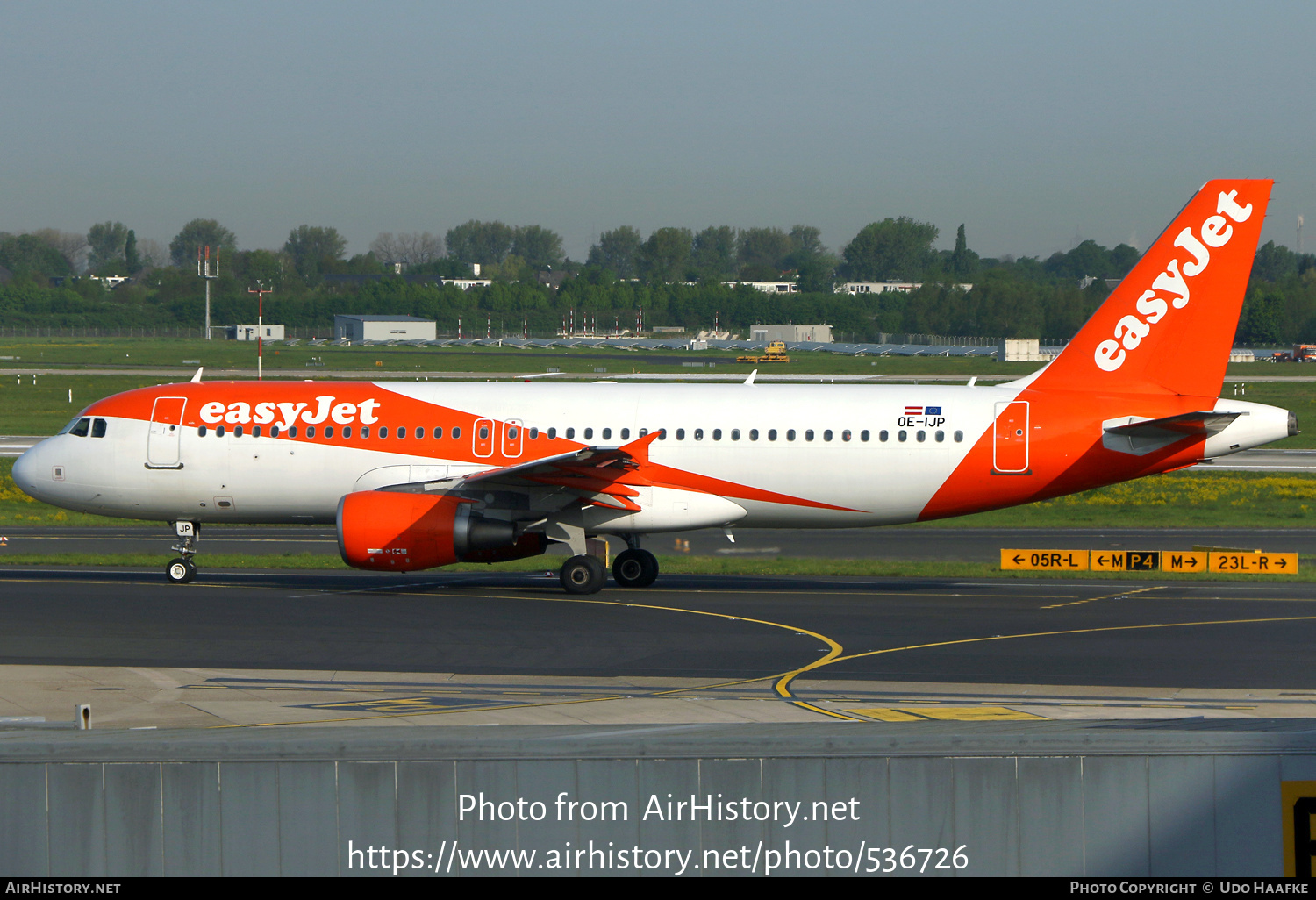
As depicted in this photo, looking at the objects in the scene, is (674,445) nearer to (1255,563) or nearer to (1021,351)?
(1255,563)

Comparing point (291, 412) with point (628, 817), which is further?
point (291, 412)

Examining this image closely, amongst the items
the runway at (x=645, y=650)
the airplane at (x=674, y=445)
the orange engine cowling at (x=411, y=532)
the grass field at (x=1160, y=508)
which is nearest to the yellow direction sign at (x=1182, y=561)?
the runway at (x=645, y=650)

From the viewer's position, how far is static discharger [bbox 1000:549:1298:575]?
33344 mm

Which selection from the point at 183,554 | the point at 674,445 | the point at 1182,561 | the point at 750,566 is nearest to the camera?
the point at 674,445

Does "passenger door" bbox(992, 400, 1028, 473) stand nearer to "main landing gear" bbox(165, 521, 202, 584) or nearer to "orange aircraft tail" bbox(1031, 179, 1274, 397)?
"orange aircraft tail" bbox(1031, 179, 1274, 397)

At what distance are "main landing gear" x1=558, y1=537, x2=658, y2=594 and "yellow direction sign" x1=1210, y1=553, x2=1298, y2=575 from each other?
1458cm

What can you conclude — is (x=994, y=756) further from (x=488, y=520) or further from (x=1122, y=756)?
(x=488, y=520)

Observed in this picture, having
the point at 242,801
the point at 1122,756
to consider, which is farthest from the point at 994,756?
the point at 242,801

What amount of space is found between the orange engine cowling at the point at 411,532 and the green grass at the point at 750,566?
6.41 meters

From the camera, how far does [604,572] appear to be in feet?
98.0

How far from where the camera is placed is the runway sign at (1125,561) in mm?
33812

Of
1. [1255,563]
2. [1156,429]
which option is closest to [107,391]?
[1255,563]

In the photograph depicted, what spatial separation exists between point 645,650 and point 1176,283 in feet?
50.8

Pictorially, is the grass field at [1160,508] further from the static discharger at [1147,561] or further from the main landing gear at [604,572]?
the main landing gear at [604,572]
